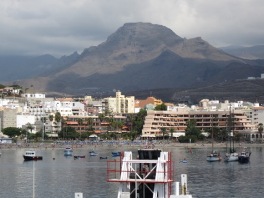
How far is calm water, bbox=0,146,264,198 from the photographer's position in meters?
66.6

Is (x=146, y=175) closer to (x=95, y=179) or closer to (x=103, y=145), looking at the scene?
(x=95, y=179)

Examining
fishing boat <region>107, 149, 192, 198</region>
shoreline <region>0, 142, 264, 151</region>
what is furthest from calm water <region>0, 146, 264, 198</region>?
shoreline <region>0, 142, 264, 151</region>

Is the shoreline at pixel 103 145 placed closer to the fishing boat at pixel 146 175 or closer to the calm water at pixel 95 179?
the calm water at pixel 95 179

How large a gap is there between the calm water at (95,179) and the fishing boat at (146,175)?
38.8 meters

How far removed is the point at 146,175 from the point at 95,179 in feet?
197

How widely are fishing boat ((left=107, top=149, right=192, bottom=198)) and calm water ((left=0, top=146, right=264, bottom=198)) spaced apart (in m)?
38.8

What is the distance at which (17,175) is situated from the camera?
295 feet

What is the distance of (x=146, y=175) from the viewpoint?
22.1 meters

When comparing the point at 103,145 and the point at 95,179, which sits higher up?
the point at 103,145

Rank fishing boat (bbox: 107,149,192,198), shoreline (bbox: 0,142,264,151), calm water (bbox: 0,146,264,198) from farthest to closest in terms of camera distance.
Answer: shoreline (bbox: 0,142,264,151) → calm water (bbox: 0,146,264,198) → fishing boat (bbox: 107,149,192,198)

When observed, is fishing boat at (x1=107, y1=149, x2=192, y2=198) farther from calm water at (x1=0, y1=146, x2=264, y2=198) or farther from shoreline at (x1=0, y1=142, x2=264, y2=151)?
shoreline at (x1=0, y1=142, x2=264, y2=151)

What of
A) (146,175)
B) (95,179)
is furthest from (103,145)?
(146,175)

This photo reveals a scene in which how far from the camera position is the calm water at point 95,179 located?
2620 inches

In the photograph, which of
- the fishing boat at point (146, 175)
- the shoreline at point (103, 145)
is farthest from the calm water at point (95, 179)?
the shoreline at point (103, 145)
